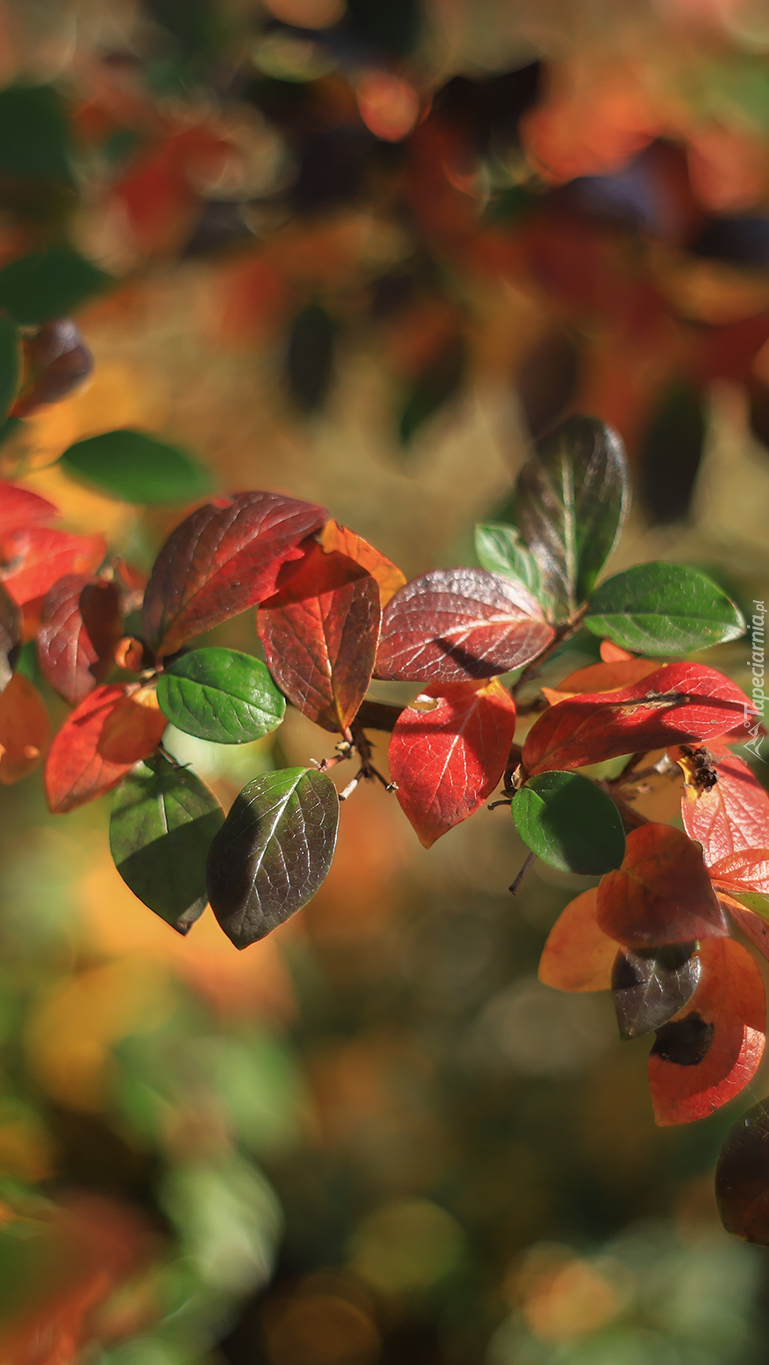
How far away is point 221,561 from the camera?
0.93ft

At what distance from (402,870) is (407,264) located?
0.74m

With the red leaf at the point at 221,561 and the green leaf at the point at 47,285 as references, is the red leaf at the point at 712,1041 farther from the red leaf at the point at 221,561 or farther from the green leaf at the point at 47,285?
the green leaf at the point at 47,285

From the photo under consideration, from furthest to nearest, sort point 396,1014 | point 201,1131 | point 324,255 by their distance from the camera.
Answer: point 396,1014 < point 324,255 < point 201,1131

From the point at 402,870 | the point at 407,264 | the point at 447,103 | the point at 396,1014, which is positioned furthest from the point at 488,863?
the point at 447,103

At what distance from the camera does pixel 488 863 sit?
1.17 meters

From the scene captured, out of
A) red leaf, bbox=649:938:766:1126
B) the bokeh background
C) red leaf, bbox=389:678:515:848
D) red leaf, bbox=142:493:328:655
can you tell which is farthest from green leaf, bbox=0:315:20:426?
red leaf, bbox=649:938:766:1126

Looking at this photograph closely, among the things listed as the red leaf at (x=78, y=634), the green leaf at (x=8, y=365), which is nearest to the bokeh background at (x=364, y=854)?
the green leaf at (x=8, y=365)

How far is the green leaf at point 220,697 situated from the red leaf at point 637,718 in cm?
9

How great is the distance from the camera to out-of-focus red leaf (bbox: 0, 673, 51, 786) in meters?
0.31

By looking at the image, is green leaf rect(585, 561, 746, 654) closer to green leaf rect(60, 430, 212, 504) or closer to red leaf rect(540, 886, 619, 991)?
red leaf rect(540, 886, 619, 991)

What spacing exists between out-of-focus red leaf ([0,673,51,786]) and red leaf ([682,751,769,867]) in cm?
24

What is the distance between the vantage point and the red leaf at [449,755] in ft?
0.80

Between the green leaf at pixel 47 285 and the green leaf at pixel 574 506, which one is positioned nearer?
the green leaf at pixel 574 506

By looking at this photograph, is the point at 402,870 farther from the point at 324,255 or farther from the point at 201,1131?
the point at 324,255
